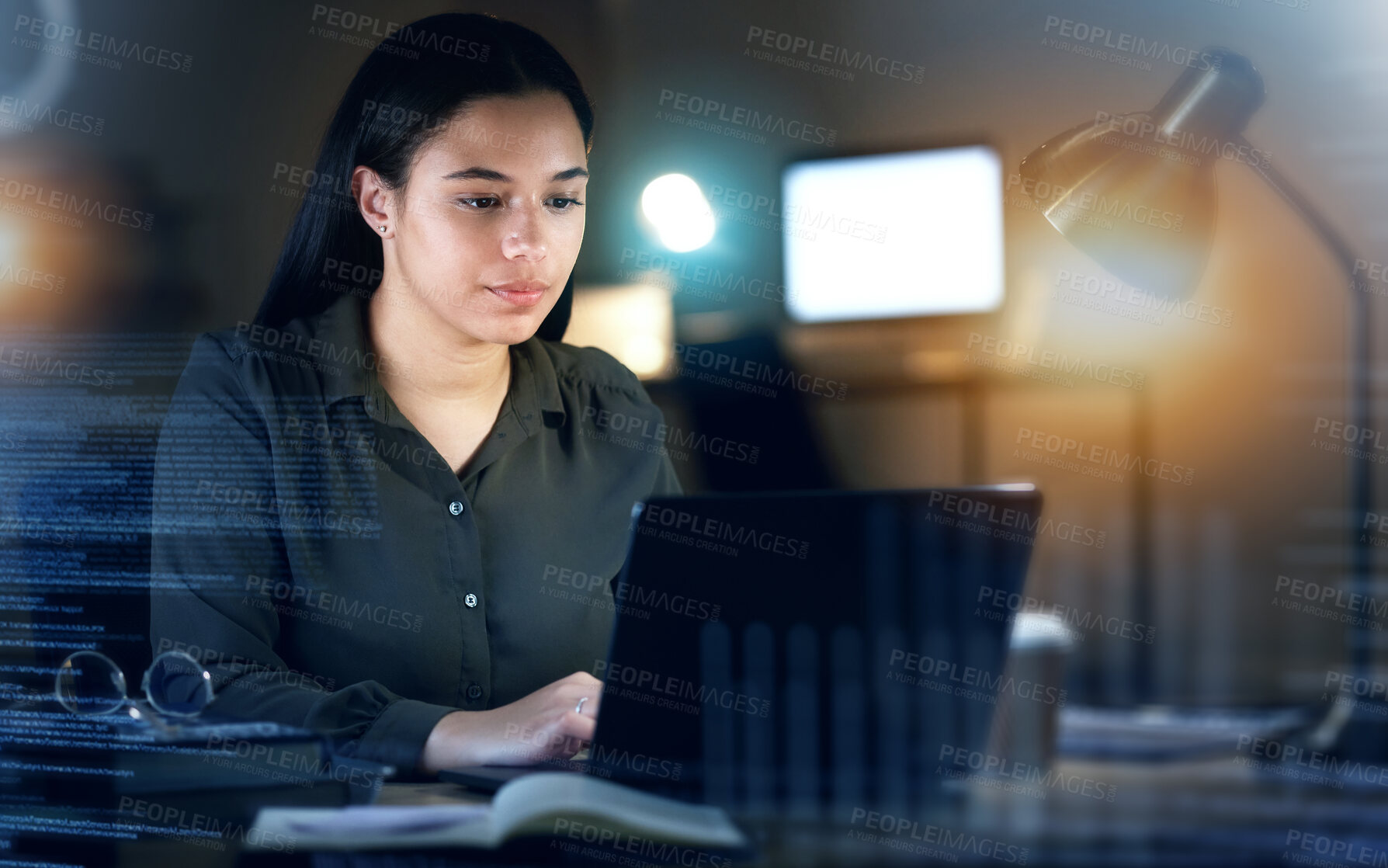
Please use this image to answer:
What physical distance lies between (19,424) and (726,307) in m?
1.56

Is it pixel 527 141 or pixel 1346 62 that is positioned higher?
pixel 1346 62

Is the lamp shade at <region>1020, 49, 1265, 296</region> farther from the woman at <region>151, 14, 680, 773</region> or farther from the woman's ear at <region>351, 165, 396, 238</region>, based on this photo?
the woman's ear at <region>351, 165, 396, 238</region>

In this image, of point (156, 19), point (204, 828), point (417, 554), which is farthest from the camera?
point (156, 19)

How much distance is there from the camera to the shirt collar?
5.08ft

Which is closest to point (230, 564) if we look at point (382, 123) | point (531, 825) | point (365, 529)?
point (365, 529)

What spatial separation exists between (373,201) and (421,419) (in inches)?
13.6

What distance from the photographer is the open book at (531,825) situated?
0.74m

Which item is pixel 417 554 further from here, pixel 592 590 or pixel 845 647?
pixel 845 647

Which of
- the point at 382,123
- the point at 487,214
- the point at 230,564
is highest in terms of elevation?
the point at 382,123

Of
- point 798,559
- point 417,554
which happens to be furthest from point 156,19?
point 798,559

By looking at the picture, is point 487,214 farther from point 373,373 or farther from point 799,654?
point 799,654

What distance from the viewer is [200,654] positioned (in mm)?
1347

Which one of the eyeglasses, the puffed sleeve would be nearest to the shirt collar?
the puffed sleeve

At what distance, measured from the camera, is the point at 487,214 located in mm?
1547
